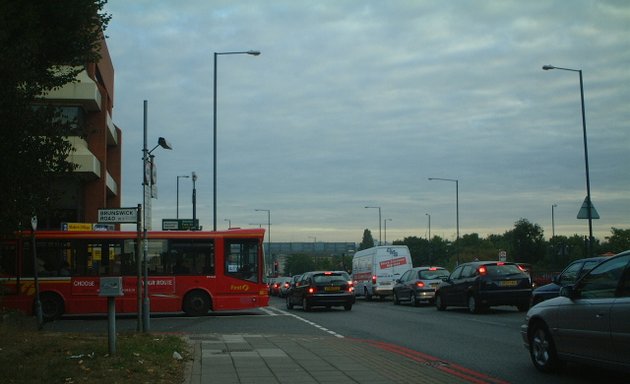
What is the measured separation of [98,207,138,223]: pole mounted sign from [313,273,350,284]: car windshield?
12536mm

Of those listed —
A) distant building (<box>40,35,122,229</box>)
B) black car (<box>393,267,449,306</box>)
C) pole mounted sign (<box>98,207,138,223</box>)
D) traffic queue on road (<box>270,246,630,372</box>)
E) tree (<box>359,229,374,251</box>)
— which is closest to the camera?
traffic queue on road (<box>270,246,630,372</box>)

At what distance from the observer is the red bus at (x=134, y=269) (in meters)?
21.5

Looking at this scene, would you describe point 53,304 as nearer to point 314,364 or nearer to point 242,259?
point 242,259

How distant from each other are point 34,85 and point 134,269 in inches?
466

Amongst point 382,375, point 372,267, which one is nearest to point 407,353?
point 382,375

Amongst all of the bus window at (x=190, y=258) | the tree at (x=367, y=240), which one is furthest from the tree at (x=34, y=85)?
the tree at (x=367, y=240)

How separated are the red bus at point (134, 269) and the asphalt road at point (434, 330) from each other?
75 cm

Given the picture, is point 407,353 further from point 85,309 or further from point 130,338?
point 85,309

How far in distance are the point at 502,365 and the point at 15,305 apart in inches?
652

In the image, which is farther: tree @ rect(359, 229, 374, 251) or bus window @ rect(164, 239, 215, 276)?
tree @ rect(359, 229, 374, 251)

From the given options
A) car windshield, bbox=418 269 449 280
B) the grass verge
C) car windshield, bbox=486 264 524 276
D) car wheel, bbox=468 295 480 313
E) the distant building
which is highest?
the distant building

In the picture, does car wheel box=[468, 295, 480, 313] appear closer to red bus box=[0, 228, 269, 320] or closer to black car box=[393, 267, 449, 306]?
black car box=[393, 267, 449, 306]

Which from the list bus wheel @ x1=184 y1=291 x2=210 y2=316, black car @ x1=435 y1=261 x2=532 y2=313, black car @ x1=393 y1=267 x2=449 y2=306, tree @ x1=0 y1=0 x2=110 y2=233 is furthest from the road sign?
tree @ x1=0 y1=0 x2=110 y2=233

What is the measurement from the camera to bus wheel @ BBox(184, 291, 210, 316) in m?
22.4
